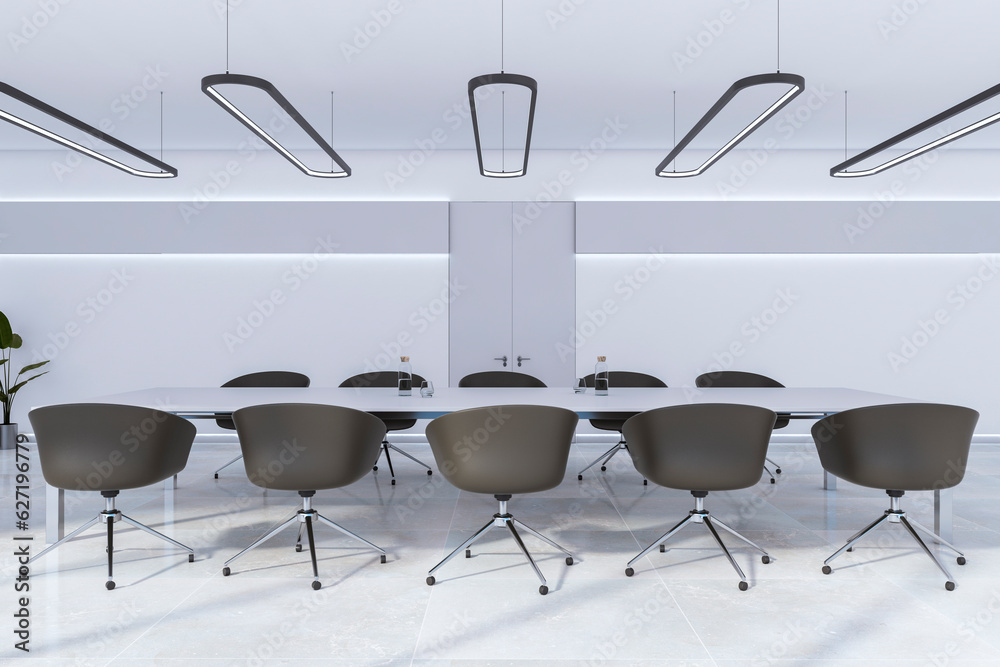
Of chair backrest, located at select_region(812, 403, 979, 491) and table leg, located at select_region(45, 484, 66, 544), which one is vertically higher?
chair backrest, located at select_region(812, 403, 979, 491)

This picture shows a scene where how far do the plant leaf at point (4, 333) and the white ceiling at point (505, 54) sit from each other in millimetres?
1936

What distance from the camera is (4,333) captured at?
597 cm

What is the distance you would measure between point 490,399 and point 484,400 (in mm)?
53

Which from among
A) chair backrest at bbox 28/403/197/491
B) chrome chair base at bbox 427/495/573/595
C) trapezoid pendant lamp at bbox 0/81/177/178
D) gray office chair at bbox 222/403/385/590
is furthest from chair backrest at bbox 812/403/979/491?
trapezoid pendant lamp at bbox 0/81/177/178

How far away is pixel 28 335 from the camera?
6.34 meters

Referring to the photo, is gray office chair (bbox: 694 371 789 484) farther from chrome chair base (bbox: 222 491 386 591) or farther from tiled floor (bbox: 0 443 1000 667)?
chrome chair base (bbox: 222 491 386 591)

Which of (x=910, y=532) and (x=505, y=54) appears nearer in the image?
(x=910, y=532)

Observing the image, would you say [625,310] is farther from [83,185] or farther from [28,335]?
[28,335]

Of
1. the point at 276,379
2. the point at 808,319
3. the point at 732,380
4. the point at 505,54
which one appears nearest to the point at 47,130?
the point at 276,379

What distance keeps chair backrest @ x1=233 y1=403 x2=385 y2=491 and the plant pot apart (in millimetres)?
4991

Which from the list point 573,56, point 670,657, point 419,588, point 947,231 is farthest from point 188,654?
point 947,231

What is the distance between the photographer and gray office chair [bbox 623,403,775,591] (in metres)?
2.77

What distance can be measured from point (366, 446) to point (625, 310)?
4106 millimetres

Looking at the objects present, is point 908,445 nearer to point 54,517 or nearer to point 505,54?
point 505,54
